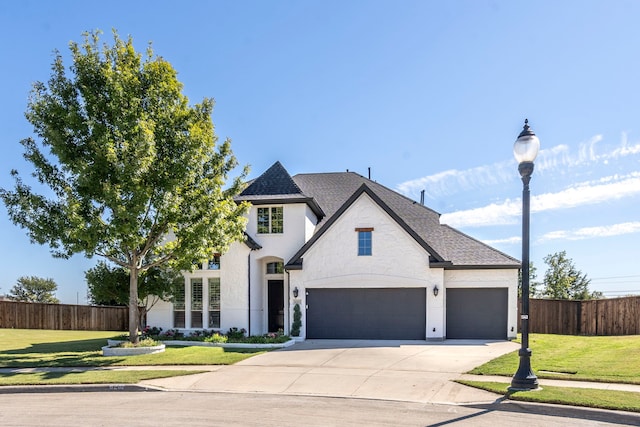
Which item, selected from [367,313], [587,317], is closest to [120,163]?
[367,313]

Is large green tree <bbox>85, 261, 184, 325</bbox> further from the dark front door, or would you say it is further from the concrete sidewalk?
the concrete sidewalk

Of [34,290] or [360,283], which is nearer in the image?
[360,283]

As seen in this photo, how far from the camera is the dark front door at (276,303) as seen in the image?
2222cm

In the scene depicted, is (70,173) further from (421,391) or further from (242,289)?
(421,391)

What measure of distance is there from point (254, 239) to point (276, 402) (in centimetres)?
1227

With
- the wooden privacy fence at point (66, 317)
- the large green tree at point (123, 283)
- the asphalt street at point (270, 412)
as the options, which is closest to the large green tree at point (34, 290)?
the wooden privacy fence at point (66, 317)

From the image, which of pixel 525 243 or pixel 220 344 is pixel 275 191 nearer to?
pixel 220 344

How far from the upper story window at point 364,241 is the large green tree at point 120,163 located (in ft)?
19.9

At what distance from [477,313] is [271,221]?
9.64m

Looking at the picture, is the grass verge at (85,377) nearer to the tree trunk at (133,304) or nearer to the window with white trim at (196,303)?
the tree trunk at (133,304)

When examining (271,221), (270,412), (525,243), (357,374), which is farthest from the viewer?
(271,221)

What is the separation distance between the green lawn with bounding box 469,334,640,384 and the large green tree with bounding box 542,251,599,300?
20.2 meters

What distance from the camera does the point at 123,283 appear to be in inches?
800

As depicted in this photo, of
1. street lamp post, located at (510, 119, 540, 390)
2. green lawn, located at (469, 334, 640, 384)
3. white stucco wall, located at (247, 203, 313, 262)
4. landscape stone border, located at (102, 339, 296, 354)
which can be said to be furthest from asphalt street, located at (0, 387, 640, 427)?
white stucco wall, located at (247, 203, 313, 262)
